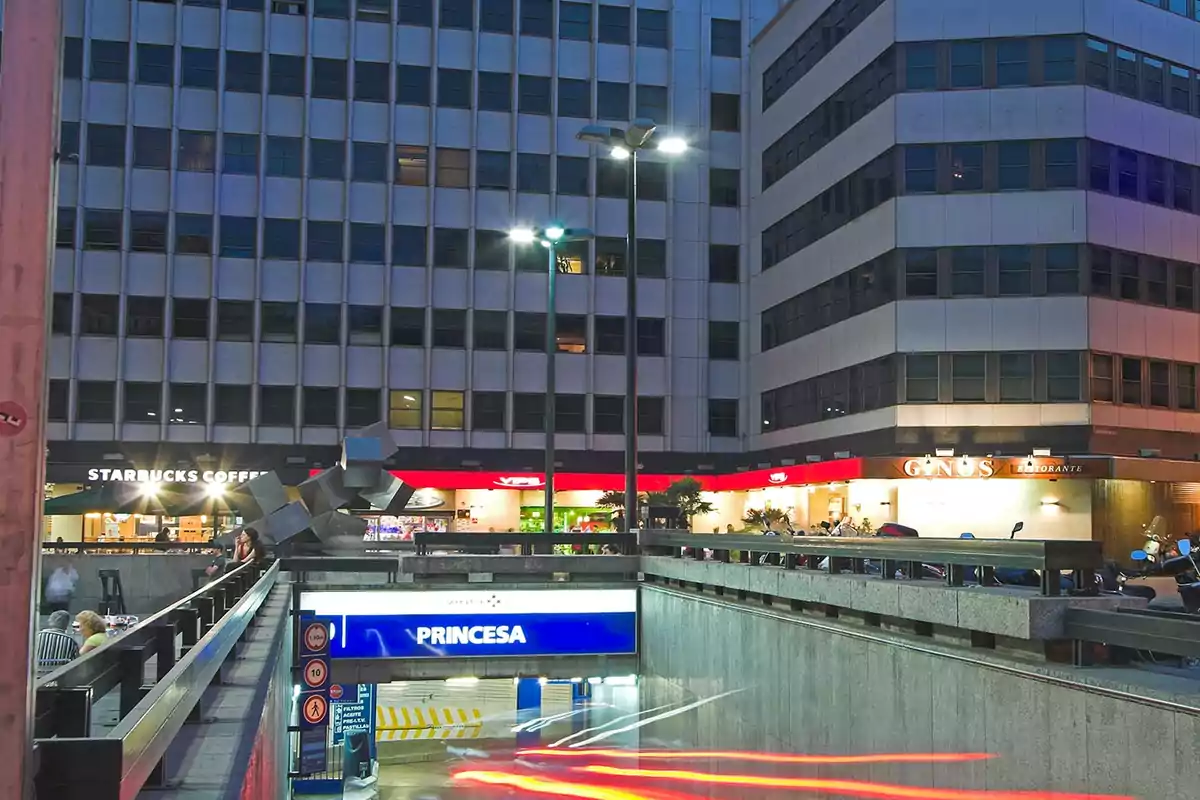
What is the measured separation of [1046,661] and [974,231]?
1316 inches

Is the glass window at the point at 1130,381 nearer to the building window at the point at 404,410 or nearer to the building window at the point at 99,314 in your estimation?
the building window at the point at 404,410

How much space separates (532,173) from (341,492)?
901 inches

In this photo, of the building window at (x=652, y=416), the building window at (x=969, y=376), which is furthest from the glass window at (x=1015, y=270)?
the building window at (x=652, y=416)

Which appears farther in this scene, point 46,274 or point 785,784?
point 785,784

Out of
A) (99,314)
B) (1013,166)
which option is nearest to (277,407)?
(99,314)

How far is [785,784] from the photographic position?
46.4 feet

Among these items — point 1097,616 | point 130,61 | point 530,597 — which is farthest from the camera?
point 130,61

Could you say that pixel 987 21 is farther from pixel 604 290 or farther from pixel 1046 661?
pixel 1046 661

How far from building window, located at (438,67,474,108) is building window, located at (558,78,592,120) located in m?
3.62

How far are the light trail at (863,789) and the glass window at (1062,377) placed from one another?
80.1 feet

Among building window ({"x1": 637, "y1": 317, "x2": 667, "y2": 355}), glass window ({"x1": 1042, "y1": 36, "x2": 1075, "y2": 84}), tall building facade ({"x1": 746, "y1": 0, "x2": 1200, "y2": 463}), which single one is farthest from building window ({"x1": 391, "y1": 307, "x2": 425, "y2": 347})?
glass window ({"x1": 1042, "y1": 36, "x2": 1075, "y2": 84})

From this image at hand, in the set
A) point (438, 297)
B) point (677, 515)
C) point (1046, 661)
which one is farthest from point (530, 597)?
point (438, 297)

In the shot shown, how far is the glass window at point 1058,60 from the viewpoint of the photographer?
40.7 m

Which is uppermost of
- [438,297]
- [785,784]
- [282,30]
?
[282,30]
